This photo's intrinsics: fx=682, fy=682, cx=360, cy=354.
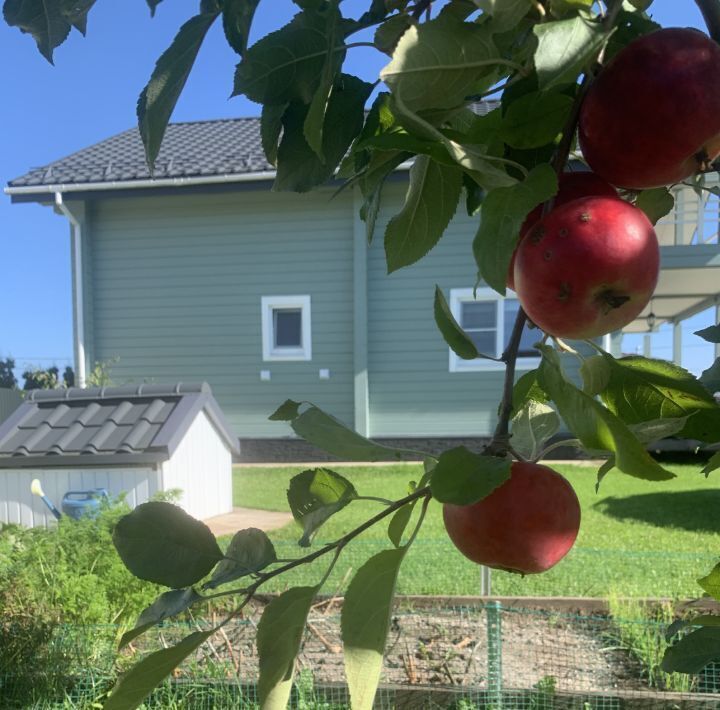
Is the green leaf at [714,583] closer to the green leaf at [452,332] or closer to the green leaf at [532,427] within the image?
the green leaf at [532,427]

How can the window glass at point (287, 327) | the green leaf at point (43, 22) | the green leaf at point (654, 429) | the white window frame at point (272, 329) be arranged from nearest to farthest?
the green leaf at point (654, 429), the green leaf at point (43, 22), the white window frame at point (272, 329), the window glass at point (287, 327)

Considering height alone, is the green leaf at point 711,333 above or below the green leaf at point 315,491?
above

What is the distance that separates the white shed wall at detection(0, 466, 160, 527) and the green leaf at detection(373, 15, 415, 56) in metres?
3.78

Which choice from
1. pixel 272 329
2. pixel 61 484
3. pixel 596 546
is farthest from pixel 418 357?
pixel 61 484

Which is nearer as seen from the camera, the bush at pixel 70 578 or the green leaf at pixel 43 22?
the green leaf at pixel 43 22

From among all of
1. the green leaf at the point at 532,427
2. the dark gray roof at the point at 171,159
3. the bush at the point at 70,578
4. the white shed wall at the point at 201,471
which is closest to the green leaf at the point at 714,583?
the green leaf at the point at 532,427

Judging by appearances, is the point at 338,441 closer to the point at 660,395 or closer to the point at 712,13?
the point at 660,395

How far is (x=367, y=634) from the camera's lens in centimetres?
45

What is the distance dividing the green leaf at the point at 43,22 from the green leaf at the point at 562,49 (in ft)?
1.32

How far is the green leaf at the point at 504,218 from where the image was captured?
0.36 m

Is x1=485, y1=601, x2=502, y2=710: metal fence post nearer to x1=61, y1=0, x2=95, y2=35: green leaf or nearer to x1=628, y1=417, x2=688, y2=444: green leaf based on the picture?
x1=628, y1=417, x2=688, y2=444: green leaf

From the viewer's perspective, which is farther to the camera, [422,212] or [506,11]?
[422,212]

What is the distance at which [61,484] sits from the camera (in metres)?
4.00

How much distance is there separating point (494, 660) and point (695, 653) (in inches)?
61.3
